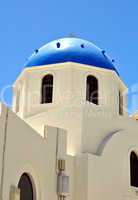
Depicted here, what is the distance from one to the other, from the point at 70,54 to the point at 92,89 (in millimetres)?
1824

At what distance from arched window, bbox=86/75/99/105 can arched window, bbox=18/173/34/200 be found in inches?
249

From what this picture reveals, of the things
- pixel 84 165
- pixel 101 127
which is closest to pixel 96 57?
pixel 101 127

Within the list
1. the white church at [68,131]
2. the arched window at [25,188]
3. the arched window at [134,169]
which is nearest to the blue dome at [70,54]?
the white church at [68,131]

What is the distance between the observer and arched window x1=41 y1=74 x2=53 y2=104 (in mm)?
20094

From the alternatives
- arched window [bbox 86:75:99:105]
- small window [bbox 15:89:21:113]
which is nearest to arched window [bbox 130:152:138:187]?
arched window [bbox 86:75:99:105]

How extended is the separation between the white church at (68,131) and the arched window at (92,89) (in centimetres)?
3

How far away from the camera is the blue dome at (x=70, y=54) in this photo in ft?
67.1

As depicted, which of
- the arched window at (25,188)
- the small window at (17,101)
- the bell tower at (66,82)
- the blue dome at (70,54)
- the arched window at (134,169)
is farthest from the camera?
the small window at (17,101)

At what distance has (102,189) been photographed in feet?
55.5

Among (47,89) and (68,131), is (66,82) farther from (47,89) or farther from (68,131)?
(68,131)

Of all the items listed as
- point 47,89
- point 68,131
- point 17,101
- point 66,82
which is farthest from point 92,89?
point 17,101

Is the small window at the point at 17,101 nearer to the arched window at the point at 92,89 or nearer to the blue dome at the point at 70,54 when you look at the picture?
the blue dome at the point at 70,54

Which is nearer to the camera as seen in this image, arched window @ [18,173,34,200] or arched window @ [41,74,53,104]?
arched window @ [18,173,34,200]

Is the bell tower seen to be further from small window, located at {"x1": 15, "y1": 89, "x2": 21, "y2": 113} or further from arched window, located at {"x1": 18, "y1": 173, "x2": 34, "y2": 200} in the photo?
arched window, located at {"x1": 18, "y1": 173, "x2": 34, "y2": 200}
